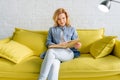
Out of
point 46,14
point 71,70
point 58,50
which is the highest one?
point 46,14

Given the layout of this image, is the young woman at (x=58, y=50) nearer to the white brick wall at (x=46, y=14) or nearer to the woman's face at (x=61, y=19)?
the woman's face at (x=61, y=19)

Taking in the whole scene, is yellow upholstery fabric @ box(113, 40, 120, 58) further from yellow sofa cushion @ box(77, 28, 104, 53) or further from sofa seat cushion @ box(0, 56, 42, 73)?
sofa seat cushion @ box(0, 56, 42, 73)

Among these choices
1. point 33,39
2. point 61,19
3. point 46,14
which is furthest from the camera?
point 46,14

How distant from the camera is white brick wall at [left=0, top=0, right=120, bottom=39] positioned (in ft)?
12.4

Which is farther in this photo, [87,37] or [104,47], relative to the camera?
[87,37]

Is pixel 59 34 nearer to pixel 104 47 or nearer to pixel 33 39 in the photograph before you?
pixel 33 39

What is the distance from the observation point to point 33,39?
3.35m

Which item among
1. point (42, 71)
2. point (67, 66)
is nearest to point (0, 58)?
point (42, 71)

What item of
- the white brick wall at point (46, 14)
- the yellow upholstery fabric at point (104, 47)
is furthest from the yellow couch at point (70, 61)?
the white brick wall at point (46, 14)

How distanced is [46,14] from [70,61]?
1.12 m

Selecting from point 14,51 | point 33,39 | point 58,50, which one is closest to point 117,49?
point 58,50

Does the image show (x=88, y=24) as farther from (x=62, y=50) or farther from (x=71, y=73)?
(x=71, y=73)

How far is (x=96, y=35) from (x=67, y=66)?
77 cm

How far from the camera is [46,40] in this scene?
3.36 m
